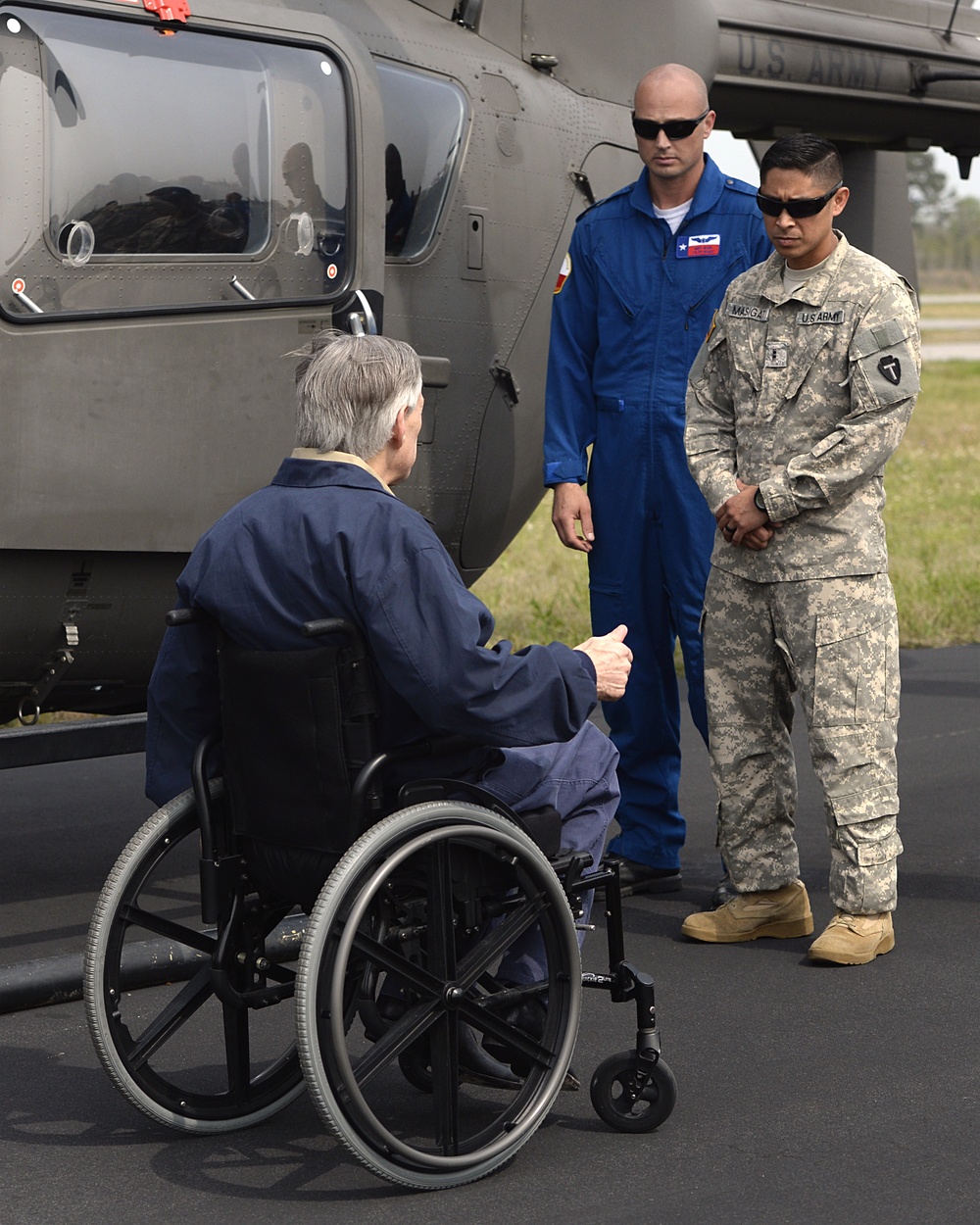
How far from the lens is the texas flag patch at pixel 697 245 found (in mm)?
4492

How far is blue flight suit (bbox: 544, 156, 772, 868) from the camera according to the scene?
4.51m

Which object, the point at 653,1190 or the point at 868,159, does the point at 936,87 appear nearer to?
the point at 868,159

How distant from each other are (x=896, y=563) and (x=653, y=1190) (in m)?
8.64

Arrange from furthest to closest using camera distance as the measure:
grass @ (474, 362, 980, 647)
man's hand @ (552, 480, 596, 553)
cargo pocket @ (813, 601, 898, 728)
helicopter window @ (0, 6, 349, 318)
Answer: grass @ (474, 362, 980, 647) → man's hand @ (552, 480, 596, 553) → cargo pocket @ (813, 601, 898, 728) → helicopter window @ (0, 6, 349, 318)

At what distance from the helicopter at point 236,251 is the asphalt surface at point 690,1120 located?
3.19 ft

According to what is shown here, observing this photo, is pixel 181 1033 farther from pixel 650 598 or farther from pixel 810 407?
pixel 810 407

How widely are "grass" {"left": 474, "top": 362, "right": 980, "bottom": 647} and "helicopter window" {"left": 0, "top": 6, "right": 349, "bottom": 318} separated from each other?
446 cm

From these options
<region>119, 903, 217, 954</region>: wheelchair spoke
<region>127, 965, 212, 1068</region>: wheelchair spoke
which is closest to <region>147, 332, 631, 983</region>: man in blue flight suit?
<region>119, 903, 217, 954</region>: wheelchair spoke

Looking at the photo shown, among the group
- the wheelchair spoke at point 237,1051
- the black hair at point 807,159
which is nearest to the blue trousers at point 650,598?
the black hair at point 807,159

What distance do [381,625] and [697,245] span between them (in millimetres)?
2138

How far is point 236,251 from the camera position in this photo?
14.0 ft

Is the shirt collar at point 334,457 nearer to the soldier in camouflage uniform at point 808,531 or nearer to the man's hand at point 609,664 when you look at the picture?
the man's hand at point 609,664

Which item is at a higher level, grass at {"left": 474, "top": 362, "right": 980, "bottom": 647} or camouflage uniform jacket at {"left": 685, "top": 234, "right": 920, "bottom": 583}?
camouflage uniform jacket at {"left": 685, "top": 234, "right": 920, "bottom": 583}

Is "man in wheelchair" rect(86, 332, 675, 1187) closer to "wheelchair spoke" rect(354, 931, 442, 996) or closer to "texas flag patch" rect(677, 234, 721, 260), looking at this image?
"wheelchair spoke" rect(354, 931, 442, 996)
